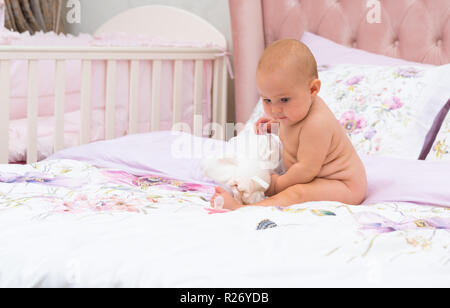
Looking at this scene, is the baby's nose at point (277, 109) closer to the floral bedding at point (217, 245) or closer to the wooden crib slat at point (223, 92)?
the floral bedding at point (217, 245)

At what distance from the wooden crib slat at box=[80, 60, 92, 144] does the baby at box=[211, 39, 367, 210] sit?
903mm

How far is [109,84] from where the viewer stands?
2.05m

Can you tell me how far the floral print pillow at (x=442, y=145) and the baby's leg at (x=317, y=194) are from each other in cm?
30

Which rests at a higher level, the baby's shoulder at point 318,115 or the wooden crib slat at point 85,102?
the baby's shoulder at point 318,115

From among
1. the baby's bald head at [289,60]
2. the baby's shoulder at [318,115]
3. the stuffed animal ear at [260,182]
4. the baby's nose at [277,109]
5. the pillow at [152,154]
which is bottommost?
the pillow at [152,154]

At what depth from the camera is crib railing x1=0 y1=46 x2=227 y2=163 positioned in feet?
5.99

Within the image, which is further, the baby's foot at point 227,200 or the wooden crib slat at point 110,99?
the wooden crib slat at point 110,99

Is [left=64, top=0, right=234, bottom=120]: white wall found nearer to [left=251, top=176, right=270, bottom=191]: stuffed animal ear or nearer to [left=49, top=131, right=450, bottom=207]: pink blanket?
[left=49, top=131, right=450, bottom=207]: pink blanket

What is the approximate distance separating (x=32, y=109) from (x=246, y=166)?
3.04 ft

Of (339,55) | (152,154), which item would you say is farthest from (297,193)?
(339,55)

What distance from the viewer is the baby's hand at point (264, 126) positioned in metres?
1.34

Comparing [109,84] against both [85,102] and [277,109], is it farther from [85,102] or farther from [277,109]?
[277,109]

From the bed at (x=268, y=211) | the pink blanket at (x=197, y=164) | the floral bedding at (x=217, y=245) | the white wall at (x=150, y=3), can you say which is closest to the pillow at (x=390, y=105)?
the bed at (x=268, y=211)

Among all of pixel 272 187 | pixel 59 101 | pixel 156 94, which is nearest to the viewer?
pixel 272 187
